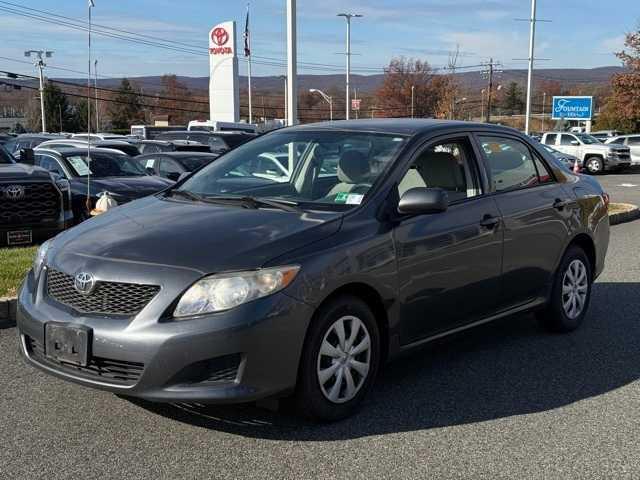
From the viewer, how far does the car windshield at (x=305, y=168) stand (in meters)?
4.83

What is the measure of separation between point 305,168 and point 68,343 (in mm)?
2019

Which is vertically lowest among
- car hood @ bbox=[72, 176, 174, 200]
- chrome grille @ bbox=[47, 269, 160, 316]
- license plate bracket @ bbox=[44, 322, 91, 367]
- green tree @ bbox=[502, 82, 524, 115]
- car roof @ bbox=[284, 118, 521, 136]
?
license plate bracket @ bbox=[44, 322, 91, 367]

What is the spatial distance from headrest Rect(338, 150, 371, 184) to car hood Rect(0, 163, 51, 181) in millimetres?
5780

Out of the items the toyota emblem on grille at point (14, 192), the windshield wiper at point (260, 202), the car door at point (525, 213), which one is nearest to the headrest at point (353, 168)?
the windshield wiper at point (260, 202)

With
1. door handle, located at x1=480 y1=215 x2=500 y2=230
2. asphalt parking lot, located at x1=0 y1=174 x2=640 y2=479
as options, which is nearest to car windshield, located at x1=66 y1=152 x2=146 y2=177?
asphalt parking lot, located at x1=0 y1=174 x2=640 y2=479

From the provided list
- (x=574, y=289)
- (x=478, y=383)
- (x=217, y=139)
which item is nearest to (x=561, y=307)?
(x=574, y=289)

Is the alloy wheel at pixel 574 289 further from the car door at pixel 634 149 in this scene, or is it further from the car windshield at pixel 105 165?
the car door at pixel 634 149

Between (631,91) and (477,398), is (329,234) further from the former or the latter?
(631,91)

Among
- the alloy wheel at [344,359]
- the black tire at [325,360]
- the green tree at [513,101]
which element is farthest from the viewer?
the green tree at [513,101]

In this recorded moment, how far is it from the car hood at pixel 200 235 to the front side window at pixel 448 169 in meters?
0.93

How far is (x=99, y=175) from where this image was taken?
41.1 ft

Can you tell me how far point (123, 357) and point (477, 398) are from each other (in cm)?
221

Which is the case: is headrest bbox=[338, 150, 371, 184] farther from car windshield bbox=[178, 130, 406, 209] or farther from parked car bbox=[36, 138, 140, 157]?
parked car bbox=[36, 138, 140, 157]

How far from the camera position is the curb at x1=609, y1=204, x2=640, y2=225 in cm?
1386
